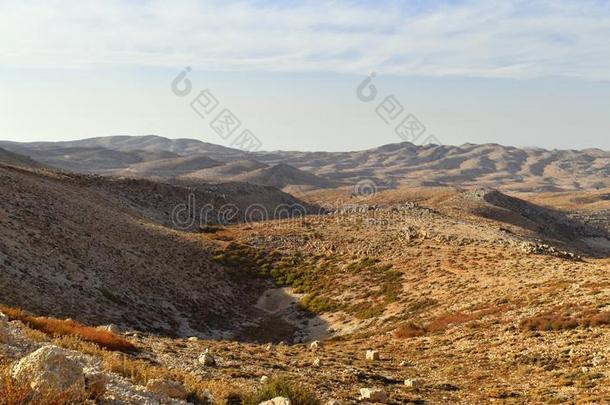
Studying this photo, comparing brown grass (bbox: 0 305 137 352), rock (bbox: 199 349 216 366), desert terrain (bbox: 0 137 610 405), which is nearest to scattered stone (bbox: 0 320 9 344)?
desert terrain (bbox: 0 137 610 405)

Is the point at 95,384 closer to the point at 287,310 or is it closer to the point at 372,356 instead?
the point at 372,356

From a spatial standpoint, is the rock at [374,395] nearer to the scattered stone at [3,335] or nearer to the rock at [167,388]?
the rock at [167,388]

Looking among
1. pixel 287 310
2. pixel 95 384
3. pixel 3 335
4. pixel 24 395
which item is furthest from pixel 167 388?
pixel 287 310

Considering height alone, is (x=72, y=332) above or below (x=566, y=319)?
above

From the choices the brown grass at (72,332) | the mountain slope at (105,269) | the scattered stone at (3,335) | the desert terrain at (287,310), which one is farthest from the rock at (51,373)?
the mountain slope at (105,269)

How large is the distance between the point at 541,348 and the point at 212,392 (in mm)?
15267

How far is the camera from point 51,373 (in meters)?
9.49

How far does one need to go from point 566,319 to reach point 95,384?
2186 cm

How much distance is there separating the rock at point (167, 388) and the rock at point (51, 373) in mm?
2334

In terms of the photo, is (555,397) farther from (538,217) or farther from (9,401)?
(538,217)

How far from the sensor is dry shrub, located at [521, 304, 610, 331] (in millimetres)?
22906

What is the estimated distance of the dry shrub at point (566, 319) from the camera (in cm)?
2291

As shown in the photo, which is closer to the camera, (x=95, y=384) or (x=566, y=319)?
(x=95, y=384)

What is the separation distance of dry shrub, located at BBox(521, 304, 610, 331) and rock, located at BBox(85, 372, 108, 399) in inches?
815
